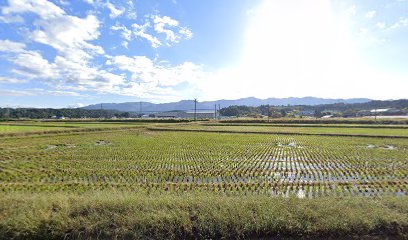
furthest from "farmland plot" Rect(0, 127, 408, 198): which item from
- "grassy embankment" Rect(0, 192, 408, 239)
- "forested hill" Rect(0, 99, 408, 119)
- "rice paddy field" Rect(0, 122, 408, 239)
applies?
"forested hill" Rect(0, 99, 408, 119)

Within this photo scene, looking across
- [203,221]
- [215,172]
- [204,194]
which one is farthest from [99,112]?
[203,221]

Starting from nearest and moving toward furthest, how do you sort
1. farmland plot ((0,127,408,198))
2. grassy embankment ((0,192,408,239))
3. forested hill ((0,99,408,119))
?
1. grassy embankment ((0,192,408,239))
2. farmland plot ((0,127,408,198))
3. forested hill ((0,99,408,119))

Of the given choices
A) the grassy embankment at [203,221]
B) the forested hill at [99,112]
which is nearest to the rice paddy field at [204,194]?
the grassy embankment at [203,221]

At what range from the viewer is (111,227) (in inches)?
183

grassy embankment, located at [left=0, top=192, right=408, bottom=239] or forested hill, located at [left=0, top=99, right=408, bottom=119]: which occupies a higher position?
forested hill, located at [left=0, top=99, right=408, bottom=119]

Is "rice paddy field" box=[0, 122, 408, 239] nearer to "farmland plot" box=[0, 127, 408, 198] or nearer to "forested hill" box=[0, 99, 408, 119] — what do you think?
"farmland plot" box=[0, 127, 408, 198]

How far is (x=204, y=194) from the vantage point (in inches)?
251

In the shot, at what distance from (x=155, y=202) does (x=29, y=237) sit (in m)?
2.22

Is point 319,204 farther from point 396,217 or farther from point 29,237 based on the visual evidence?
point 29,237

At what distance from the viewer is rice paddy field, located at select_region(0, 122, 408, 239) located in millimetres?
4566

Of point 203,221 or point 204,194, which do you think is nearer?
point 203,221

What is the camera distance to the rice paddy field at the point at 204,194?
4.57m

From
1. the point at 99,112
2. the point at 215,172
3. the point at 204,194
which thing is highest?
the point at 99,112

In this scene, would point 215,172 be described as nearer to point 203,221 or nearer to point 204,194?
→ point 204,194
